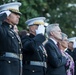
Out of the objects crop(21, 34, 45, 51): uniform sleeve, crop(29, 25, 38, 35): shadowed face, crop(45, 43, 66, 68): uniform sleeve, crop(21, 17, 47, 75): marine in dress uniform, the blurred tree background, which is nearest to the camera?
crop(21, 34, 45, 51): uniform sleeve

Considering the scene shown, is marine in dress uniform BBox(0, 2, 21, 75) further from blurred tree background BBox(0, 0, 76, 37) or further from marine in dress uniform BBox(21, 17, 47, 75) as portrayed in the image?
blurred tree background BBox(0, 0, 76, 37)

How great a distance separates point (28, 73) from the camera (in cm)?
868

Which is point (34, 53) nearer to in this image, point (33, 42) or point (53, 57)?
point (33, 42)

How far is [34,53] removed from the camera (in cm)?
859

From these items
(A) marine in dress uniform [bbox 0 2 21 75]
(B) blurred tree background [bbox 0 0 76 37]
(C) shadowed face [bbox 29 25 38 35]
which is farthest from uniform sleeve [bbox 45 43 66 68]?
(B) blurred tree background [bbox 0 0 76 37]

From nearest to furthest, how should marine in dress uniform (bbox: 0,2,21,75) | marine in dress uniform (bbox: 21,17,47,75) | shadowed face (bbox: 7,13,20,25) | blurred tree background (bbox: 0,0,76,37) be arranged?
marine in dress uniform (bbox: 0,2,21,75), shadowed face (bbox: 7,13,20,25), marine in dress uniform (bbox: 21,17,47,75), blurred tree background (bbox: 0,0,76,37)

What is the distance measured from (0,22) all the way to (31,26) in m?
1.33

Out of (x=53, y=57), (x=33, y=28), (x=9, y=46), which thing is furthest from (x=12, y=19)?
(x=53, y=57)

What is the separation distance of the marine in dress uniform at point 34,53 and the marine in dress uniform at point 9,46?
65 centimetres

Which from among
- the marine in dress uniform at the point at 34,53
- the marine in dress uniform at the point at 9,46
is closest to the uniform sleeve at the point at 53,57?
the marine in dress uniform at the point at 34,53

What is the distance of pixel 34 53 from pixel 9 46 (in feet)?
3.29

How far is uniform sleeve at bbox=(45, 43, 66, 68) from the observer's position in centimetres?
888

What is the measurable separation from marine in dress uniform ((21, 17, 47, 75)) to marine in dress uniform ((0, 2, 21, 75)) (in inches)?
25.5

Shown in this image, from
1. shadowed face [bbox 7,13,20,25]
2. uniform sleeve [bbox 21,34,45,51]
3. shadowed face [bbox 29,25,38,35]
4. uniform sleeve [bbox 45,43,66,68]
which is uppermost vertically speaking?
shadowed face [bbox 7,13,20,25]
